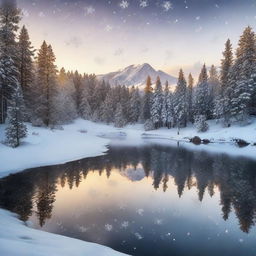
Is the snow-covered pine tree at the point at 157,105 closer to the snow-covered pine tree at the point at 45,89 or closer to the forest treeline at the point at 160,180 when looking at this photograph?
the snow-covered pine tree at the point at 45,89

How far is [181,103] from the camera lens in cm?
6594

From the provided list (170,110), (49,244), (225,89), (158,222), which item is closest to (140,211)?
(158,222)

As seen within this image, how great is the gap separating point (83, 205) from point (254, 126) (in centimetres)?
3820

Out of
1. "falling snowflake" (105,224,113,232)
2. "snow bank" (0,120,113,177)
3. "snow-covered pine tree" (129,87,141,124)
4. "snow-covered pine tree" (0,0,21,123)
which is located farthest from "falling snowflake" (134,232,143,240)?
"snow-covered pine tree" (129,87,141,124)

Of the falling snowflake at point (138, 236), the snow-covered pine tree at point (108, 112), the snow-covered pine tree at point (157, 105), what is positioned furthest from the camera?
the snow-covered pine tree at point (108, 112)

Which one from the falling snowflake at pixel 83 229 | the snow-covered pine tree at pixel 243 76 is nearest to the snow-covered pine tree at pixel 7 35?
the falling snowflake at pixel 83 229

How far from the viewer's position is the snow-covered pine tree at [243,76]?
43.8m

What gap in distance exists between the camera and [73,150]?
91.1 ft

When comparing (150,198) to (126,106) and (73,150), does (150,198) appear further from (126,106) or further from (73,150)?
(126,106)

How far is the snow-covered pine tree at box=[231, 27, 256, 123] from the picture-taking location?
43.8 meters

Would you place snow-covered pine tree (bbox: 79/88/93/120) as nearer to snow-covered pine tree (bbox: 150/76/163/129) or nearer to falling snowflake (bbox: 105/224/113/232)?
snow-covered pine tree (bbox: 150/76/163/129)

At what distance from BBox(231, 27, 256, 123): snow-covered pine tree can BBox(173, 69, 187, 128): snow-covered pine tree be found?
1842 centimetres

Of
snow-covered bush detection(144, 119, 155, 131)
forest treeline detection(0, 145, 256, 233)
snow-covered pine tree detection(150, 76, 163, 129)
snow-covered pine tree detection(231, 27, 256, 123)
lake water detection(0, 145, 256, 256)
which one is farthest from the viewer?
snow-covered bush detection(144, 119, 155, 131)

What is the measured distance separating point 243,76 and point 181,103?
2290cm
